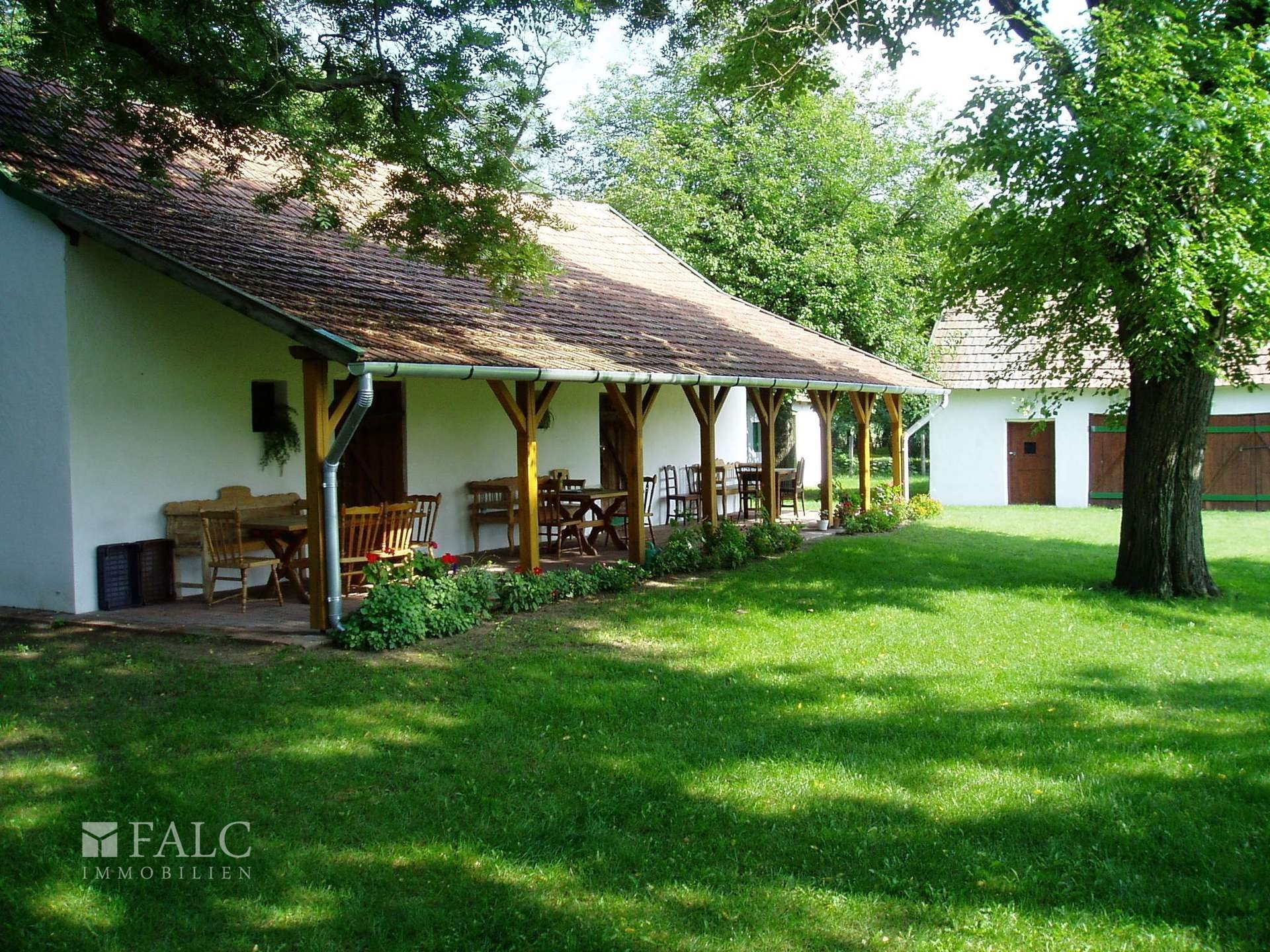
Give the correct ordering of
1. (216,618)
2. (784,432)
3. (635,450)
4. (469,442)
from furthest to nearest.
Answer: (784,432), (469,442), (635,450), (216,618)

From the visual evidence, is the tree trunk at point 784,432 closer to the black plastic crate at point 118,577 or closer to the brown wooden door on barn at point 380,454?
the brown wooden door on barn at point 380,454

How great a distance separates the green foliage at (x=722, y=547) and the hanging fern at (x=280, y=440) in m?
4.86

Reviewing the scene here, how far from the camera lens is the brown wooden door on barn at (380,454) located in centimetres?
1218

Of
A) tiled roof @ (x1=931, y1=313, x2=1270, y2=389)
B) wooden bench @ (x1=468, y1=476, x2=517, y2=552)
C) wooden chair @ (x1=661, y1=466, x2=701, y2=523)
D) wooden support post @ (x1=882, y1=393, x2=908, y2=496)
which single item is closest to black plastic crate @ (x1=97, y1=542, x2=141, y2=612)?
wooden bench @ (x1=468, y1=476, x2=517, y2=552)

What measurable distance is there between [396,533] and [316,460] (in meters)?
1.48

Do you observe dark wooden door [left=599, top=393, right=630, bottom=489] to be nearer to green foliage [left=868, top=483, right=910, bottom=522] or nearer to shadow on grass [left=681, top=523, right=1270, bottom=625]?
shadow on grass [left=681, top=523, right=1270, bottom=625]

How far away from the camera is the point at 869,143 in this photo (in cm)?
2652

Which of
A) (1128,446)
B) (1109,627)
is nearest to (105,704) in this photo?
(1109,627)

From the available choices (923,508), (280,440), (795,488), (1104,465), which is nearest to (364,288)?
(280,440)

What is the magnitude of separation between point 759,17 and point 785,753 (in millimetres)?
9413

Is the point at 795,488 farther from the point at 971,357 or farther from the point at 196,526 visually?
the point at 196,526

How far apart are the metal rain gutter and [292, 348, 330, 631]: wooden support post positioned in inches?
22.4

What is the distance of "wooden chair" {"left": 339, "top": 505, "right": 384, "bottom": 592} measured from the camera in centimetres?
941

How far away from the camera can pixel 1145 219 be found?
9461mm
